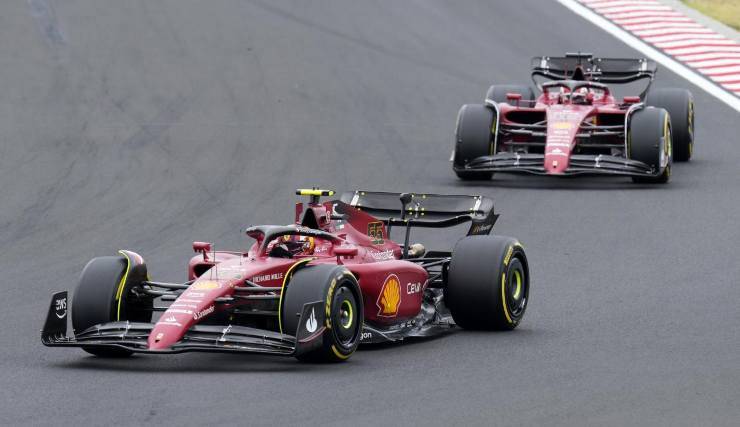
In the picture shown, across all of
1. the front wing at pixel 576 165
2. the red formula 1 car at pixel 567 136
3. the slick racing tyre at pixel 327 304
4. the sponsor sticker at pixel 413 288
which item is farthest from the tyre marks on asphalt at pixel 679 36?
the slick racing tyre at pixel 327 304

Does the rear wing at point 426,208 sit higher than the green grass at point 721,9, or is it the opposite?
the green grass at point 721,9

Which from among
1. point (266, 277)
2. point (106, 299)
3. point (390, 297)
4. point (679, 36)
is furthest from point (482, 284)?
point (679, 36)

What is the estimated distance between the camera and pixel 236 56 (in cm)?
3022

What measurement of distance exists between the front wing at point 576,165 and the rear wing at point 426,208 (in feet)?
23.3

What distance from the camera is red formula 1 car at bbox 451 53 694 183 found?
20906mm

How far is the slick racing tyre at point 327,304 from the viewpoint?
10.7m

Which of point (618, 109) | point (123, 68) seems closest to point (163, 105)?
point (123, 68)

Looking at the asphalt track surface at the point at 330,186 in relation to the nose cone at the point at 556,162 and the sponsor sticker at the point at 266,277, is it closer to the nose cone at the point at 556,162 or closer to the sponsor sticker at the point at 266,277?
the nose cone at the point at 556,162

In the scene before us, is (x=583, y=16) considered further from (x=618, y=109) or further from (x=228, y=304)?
(x=228, y=304)

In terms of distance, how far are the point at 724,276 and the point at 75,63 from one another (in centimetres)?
1689

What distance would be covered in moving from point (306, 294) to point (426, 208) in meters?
3.30

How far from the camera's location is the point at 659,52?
3259 centimetres

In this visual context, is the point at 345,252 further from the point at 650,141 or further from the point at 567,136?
the point at 650,141

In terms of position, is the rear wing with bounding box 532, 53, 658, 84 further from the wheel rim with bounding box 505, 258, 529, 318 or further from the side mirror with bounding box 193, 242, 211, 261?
the side mirror with bounding box 193, 242, 211, 261
